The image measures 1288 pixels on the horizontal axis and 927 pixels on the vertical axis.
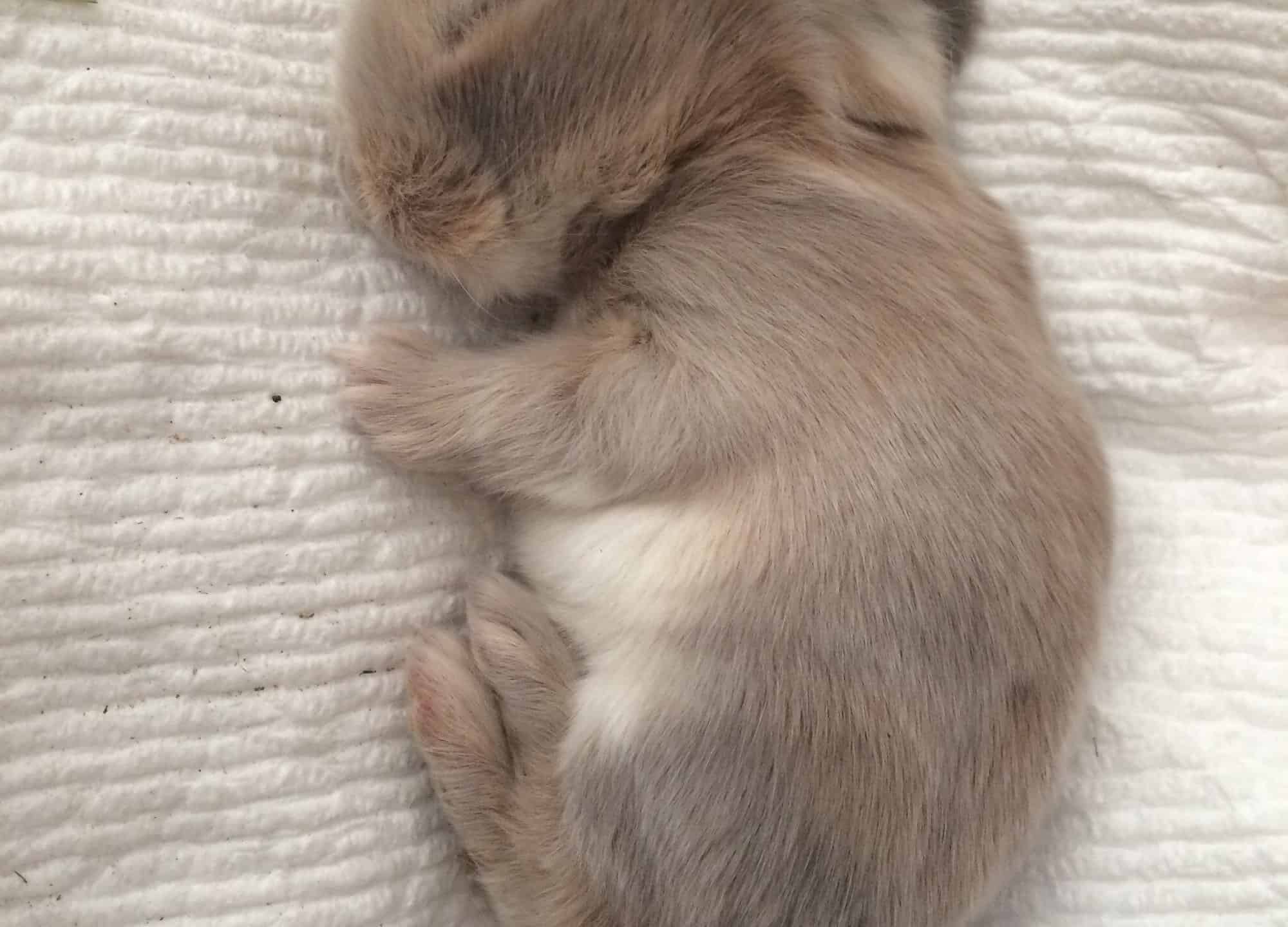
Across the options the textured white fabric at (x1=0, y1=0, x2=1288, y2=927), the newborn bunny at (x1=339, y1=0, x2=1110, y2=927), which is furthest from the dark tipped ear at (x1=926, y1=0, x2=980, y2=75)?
the newborn bunny at (x1=339, y1=0, x2=1110, y2=927)

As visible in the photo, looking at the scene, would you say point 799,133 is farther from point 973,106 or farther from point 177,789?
point 177,789

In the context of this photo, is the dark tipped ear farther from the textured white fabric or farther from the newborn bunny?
the newborn bunny

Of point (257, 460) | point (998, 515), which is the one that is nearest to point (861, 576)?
point (998, 515)

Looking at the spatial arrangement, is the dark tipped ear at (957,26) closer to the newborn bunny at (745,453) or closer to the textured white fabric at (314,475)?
the textured white fabric at (314,475)

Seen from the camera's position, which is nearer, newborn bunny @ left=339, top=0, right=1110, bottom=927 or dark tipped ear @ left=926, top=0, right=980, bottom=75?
newborn bunny @ left=339, top=0, right=1110, bottom=927

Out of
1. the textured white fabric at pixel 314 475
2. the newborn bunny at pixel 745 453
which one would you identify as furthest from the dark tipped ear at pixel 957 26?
the newborn bunny at pixel 745 453

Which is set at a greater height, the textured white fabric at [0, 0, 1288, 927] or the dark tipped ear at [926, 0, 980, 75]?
the dark tipped ear at [926, 0, 980, 75]

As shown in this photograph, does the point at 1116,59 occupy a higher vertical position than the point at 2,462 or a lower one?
higher
